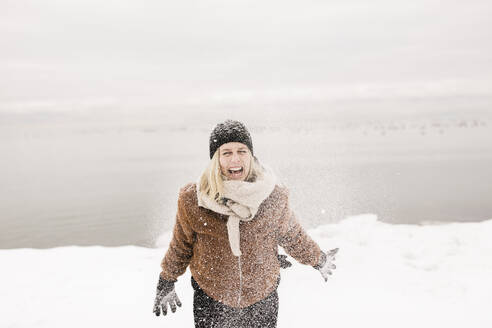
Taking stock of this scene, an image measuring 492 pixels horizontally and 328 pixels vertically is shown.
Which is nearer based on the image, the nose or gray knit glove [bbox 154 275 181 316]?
the nose

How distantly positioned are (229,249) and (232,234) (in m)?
0.12

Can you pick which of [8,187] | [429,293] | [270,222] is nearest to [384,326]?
[429,293]

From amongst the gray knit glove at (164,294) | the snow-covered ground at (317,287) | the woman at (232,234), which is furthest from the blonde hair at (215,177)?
the snow-covered ground at (317,287)

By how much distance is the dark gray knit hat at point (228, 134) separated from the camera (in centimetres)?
206

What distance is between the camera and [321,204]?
14.7 meters

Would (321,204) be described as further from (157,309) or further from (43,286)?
(157,309)

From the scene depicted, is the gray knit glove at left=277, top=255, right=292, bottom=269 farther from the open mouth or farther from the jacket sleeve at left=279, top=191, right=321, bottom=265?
the open mouth

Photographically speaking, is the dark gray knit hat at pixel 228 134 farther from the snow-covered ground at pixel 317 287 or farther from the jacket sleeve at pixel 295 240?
the snow-covered ground at pixel 317 287

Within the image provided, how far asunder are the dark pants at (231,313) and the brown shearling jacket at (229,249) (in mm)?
48

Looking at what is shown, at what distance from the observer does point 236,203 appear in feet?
6.32

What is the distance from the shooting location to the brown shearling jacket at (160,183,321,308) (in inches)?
77.7

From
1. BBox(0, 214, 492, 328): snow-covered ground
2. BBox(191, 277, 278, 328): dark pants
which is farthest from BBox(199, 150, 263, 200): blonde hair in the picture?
BBox(0, 214, 492, 328): snow-covered ground

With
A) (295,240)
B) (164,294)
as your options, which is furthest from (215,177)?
(164,294)

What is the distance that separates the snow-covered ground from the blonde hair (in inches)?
78.5
